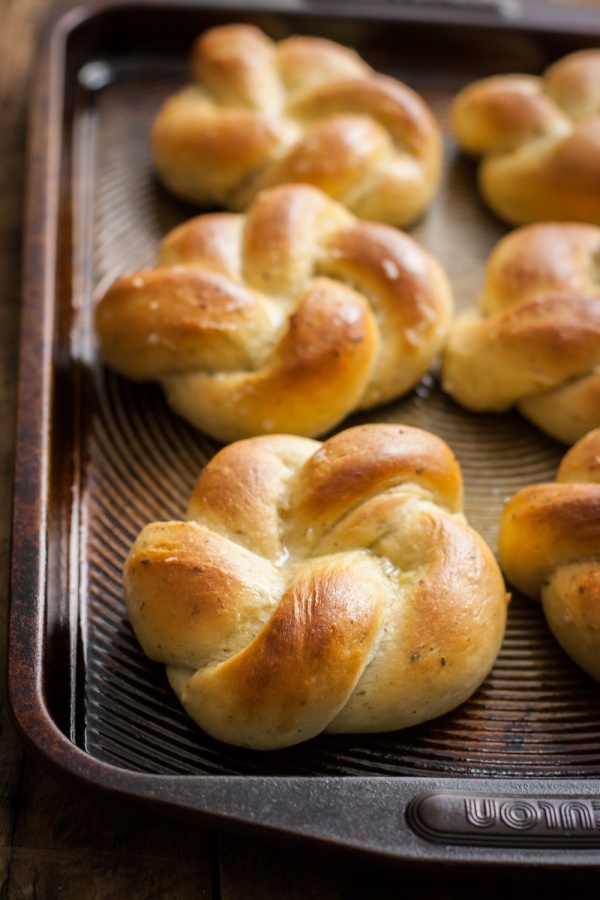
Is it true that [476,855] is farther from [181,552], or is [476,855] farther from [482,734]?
[181,552]

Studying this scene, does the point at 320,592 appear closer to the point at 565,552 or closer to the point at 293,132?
the point at 565,552

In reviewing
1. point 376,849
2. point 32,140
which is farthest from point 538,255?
point 376,849

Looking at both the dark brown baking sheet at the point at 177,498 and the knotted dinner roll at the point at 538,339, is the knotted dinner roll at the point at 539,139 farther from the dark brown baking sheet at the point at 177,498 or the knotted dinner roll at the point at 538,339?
the knotted dinner roll at the point at 538,339

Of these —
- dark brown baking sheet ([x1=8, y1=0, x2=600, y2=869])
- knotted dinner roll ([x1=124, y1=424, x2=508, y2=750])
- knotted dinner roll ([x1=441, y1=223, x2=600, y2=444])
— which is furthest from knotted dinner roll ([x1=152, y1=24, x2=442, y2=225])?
knotted dinner roll ([x1=124, y1=424, x2=508, y2=750])

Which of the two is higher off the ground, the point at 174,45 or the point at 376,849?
the point at 174,45

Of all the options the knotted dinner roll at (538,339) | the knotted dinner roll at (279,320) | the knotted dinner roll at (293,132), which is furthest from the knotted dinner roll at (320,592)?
the knotted dinner roll at (293,132)

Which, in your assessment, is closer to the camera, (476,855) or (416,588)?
(476,855)

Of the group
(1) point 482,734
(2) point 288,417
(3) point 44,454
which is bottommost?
(1) point 482,734
